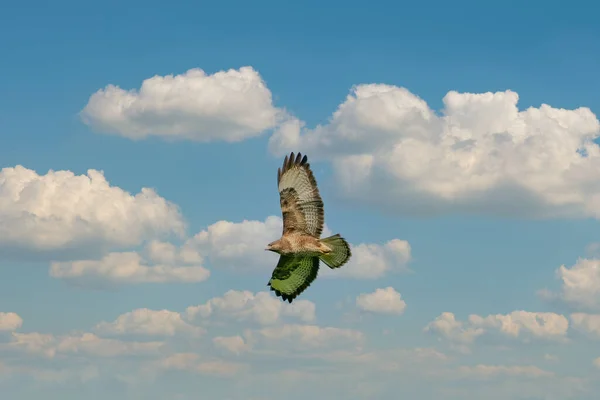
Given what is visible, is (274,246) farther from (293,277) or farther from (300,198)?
(293,277)

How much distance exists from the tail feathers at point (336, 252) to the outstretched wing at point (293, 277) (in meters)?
2.34

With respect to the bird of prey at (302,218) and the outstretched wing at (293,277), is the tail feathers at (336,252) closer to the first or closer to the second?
the bird of prey at (302,218)

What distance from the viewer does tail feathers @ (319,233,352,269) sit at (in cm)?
4175

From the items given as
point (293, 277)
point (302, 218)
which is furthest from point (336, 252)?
point (293, 277)

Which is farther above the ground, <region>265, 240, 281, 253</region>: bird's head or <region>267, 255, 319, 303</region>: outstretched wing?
<region>265, 240, 281, 253</region>: bird's head

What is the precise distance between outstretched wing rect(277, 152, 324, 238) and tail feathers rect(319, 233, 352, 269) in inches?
29.9

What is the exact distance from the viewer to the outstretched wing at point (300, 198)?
1657 inches

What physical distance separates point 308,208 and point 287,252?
2.40 meters

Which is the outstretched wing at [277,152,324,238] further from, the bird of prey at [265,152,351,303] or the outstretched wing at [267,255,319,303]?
the outstretched wing at [267,255,319,303]

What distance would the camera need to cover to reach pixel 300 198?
42094 millimetres

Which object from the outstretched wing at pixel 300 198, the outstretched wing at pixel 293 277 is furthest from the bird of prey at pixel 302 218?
the outstretched wing at pixel 293 277

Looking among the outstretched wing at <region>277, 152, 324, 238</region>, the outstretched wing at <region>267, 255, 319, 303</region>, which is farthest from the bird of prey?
the outstretched wing at <region>267, 255, 319, 303</region>

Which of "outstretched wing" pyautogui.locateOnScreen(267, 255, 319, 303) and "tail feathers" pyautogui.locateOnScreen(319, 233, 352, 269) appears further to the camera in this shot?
"outstretched wing" pyautogui.locateOnScreen(267, 255, 319, 303)

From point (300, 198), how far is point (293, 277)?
5270mm
